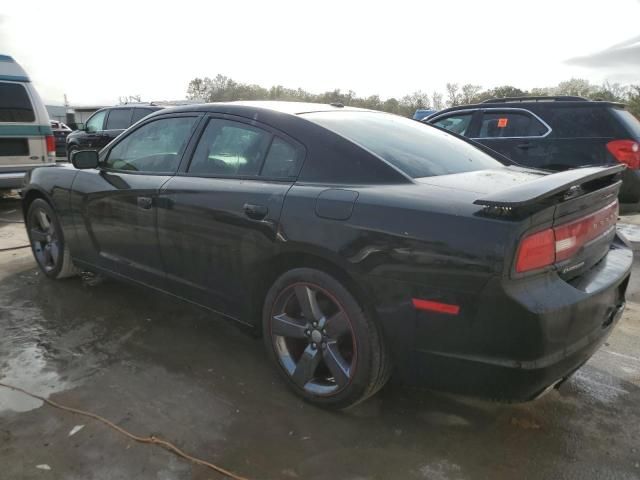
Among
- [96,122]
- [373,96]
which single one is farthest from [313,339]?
[373,96]

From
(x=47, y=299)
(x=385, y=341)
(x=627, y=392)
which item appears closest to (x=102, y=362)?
(x=47, y=299)

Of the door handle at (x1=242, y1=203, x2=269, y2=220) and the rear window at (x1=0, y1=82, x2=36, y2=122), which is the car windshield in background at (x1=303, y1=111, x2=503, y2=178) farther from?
the rear window at (x1=0, y1=82, x2=36, y2=122)

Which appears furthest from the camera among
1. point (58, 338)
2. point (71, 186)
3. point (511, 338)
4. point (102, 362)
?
point (71, 186)

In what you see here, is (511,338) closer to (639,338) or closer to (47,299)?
(639,338)

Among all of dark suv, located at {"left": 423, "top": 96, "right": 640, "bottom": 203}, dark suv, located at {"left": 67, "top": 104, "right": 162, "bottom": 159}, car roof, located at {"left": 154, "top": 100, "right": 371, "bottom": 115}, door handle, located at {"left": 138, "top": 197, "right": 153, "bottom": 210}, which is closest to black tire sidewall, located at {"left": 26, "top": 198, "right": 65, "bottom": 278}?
door handle, located at {"left": 138, "top": 197, "right": 153, "bottom": 210}

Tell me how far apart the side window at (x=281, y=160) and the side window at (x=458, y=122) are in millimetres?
4742

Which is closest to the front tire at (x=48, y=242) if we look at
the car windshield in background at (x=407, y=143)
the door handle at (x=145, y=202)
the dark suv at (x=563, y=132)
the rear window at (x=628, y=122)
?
the door handle at (x=145, y=202)

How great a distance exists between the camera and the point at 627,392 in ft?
9.21

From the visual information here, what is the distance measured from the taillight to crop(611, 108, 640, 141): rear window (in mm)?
111

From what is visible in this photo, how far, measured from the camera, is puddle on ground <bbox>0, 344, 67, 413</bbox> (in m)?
2.70

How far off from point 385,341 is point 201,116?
1854mm

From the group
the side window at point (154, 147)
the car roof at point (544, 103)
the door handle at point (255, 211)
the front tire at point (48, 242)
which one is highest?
the car roof at point (544, 103)

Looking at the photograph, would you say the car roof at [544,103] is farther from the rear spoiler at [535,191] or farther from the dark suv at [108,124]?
the dark suv at [108,124]

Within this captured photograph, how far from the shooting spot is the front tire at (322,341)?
7.72 feet
